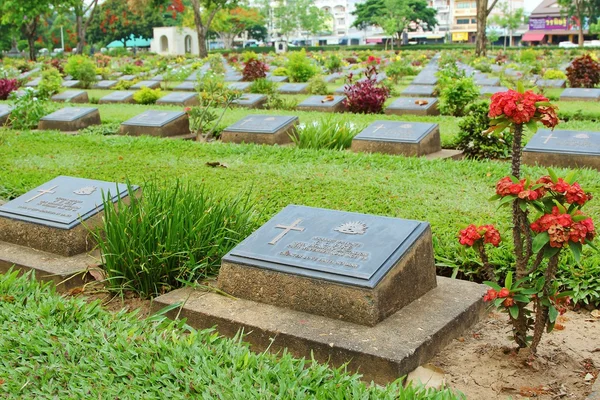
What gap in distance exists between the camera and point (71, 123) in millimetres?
10711

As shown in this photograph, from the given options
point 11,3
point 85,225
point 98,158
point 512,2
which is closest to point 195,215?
point 85,225

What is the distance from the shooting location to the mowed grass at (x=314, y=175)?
5191 mm

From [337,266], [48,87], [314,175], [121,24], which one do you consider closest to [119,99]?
[48,87]

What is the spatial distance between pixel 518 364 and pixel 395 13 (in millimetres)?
53432

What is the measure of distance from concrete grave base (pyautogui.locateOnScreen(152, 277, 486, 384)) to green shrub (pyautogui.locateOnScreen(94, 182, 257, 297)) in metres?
0.24

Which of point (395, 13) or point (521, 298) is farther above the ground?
point (395, 13)

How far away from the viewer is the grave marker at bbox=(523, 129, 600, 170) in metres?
6.89

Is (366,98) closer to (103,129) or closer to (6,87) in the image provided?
(103,129)

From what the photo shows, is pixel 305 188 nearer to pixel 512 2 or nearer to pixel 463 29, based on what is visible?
pixel 463 29

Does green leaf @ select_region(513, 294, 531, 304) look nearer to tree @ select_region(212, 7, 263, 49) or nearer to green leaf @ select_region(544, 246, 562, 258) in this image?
green leaf @ select_region(544, 246, 562, 258)

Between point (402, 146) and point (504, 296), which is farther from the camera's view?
point (402, 146)

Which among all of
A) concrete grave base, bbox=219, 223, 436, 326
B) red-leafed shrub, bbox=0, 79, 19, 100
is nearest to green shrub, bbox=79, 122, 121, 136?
red-leafed shrub, bbox=0, 79, 19, 100

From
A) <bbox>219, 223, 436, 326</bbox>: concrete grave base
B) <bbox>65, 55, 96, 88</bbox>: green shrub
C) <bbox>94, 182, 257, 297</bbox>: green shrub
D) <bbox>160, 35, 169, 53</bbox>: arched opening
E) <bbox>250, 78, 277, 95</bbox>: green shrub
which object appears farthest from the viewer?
<bbox>160, 35, 169, 53</bbox>: arched opening

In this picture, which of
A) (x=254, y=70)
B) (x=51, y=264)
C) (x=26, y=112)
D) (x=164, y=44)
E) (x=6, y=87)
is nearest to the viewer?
(x=51, y=264)
